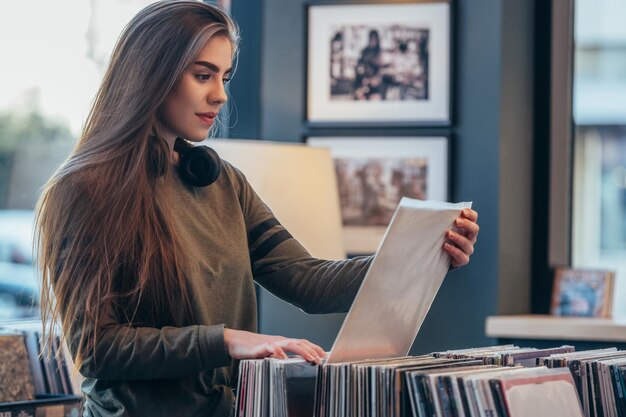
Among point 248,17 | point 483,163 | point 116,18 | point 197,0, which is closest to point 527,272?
point 483,163

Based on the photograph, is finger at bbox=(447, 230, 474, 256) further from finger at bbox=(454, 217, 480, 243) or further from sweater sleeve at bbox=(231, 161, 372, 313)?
sweater sleeve at bbox=(231, 161, 372, 313)

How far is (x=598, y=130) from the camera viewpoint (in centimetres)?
399

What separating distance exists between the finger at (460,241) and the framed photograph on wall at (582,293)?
2.13 m

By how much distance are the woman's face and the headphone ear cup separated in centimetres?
4

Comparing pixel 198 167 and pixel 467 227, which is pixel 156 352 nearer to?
pixel 198 167

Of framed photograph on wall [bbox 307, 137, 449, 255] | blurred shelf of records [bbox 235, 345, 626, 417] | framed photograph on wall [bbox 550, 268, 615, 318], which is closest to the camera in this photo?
blurred shelf of records [bbox 235, 345, 626, 417]

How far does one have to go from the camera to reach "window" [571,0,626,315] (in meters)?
3.96

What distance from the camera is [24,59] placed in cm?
384

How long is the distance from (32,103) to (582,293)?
2.19 metres

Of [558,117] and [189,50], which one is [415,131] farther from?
[189,50]

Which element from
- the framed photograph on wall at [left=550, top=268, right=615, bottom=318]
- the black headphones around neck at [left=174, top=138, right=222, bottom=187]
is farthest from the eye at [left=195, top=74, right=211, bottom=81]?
the framed photograph on wall at [left=550, top=268, right=615, bottom=318]

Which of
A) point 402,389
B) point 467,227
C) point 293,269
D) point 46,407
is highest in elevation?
point 467,227

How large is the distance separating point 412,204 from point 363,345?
25 cm

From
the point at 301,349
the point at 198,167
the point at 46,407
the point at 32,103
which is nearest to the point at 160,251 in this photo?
the point at 198,167
